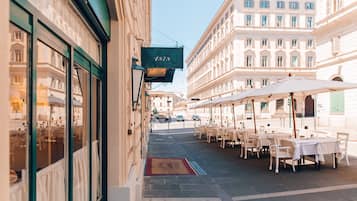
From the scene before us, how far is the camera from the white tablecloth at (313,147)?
29.1ft

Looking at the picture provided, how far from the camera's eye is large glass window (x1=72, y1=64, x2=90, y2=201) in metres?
3.14

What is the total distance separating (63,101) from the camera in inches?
110

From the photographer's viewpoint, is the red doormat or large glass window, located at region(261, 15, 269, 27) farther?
large glass window, located at region(261, 15, 269, 27)

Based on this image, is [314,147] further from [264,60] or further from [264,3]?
[264,3]

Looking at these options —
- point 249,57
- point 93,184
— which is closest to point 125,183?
point 93,184

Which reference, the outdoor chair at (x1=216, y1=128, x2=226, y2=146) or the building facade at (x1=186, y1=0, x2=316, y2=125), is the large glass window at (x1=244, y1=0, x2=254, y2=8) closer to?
the building facade at (x1=186, y1=0, x2=316, y2=125)

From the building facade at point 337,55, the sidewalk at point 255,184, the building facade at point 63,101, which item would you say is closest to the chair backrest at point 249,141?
the sidewalk at point 255,184

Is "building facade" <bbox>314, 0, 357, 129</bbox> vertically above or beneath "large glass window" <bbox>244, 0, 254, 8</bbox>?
beneath

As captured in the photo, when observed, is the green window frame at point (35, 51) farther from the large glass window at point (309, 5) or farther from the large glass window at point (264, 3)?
the large glass window at point (309, 5)

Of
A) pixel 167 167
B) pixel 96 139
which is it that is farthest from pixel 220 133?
pixel 96 139

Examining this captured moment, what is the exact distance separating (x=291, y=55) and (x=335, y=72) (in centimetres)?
2727

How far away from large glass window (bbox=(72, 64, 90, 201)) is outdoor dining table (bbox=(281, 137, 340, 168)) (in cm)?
667

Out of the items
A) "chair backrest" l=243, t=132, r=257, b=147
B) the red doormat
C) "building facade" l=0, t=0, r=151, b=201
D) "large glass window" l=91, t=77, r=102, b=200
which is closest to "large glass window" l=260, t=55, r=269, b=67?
"chair backrest" l=243, t=132, r=257, b=147

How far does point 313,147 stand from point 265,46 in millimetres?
47038
